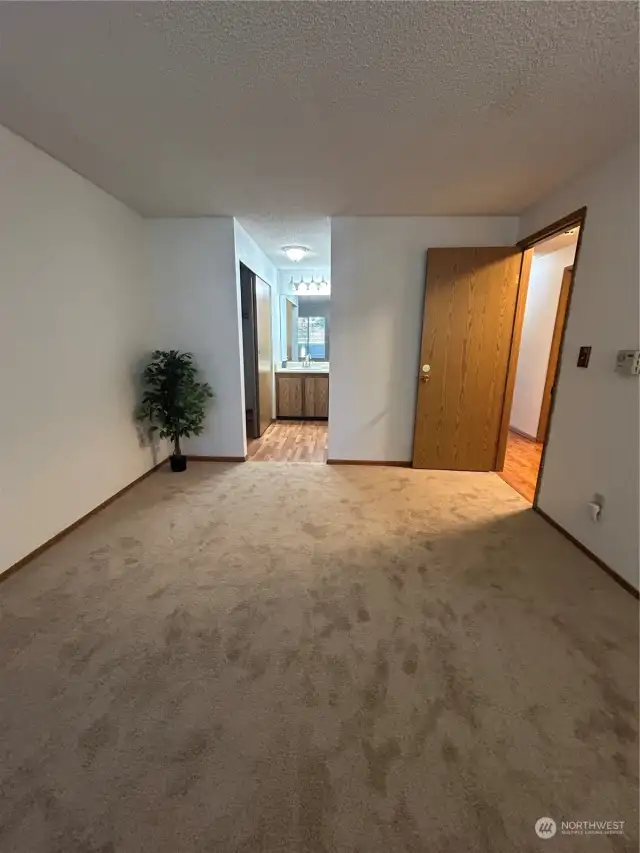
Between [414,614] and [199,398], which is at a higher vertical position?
[199,398]

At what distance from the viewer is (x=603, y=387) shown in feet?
7.39

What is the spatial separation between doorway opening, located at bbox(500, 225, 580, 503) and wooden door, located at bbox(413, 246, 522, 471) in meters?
0.70

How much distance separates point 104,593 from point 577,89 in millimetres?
3291

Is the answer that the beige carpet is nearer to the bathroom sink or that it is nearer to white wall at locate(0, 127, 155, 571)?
white wall at locate(0, 127, 155, 571)

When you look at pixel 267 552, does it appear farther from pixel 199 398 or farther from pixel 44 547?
pixel 199 398

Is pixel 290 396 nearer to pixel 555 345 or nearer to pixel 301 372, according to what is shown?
pixel 301 372

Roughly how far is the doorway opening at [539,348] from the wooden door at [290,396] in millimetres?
3103

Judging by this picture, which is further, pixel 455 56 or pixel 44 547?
pixel 44 547

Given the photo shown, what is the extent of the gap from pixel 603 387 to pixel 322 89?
2203 millimetres

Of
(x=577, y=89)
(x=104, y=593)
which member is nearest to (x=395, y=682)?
(x=104, y=593)

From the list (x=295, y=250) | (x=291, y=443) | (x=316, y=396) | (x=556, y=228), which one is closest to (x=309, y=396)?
(x=316, y=396)

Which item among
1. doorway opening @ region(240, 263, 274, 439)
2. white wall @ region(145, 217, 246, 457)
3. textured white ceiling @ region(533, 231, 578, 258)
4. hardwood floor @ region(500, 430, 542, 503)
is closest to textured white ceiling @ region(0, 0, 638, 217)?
white wall @ region(145, 217, 246, 457)

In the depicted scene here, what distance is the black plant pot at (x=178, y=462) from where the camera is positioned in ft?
12.1

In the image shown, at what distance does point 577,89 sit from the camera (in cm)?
166
